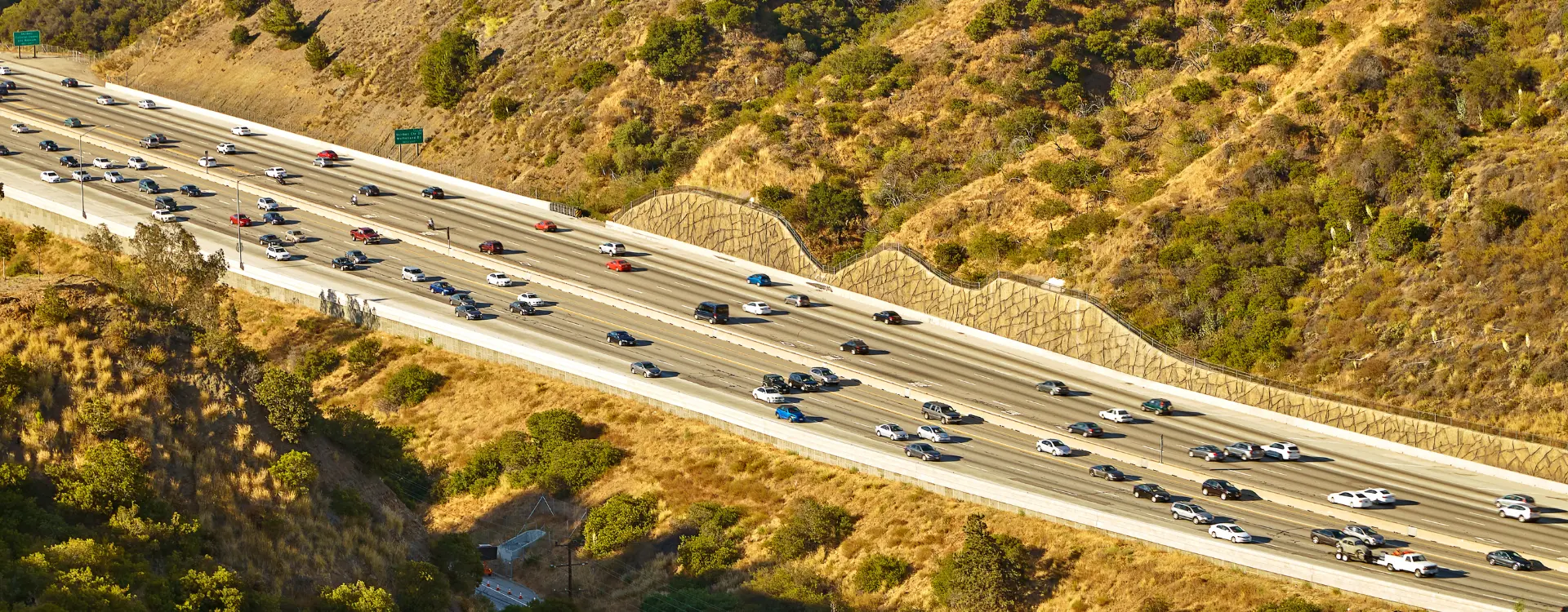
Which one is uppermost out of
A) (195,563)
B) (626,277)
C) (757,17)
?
(757,17)

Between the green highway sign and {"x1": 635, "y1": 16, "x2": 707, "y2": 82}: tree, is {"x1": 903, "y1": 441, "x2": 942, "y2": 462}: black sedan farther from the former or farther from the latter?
the green highway sign

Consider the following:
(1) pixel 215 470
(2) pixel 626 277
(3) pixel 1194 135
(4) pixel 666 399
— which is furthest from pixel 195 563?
(3) pixel 1194 135

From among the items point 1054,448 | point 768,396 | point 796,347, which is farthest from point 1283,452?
point 796,347

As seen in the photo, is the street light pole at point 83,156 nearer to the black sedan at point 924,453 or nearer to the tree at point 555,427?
the tree at point 555,427

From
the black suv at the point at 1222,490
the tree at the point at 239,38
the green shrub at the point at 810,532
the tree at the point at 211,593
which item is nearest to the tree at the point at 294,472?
the tree at the point at 211,593

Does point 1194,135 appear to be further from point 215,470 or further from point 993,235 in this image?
point 215,470

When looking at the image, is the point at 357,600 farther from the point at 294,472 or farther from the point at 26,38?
the point at 26,38

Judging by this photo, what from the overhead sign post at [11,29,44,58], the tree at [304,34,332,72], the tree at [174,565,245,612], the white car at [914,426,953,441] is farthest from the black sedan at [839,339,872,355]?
the overhead sign post at [11,29,44,58]
